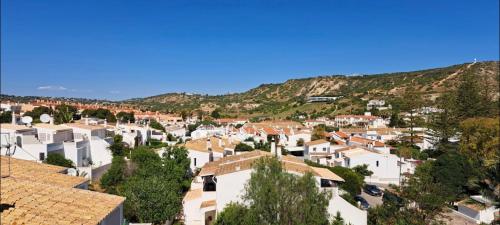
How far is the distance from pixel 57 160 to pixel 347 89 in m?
139

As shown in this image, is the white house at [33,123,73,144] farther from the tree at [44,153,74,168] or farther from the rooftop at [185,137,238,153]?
the rooftop at [185,137,238,153]

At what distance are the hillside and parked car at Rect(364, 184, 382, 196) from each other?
152 feet

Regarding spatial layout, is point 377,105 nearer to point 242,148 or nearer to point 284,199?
point 242,148

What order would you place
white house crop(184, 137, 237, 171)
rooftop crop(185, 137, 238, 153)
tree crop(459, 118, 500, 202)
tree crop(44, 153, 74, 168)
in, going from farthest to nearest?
rooftop crop(185, 137, 238, 153) → tree crop(459, 118, 500, 202) → white house crop(184, 137, 237, 171) → tree crop(44, 153, 74, 168)

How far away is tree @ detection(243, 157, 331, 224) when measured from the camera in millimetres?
13148

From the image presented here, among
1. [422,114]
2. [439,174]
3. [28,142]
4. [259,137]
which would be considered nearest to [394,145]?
[422,114]

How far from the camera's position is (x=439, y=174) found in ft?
114

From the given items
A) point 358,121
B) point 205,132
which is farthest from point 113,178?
point 358,121

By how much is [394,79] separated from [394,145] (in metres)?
87.6

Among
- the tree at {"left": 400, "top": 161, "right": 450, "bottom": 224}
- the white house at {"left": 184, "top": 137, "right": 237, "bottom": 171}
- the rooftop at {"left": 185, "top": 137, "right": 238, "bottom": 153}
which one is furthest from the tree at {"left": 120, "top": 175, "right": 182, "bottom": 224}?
the rooftop at {"left": 185, "top": 137, "right": 238, "bottom": 153}

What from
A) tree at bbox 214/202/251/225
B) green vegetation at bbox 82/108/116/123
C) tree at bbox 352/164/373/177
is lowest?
tree at bbox 352/164/373/177

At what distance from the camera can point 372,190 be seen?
3447cm

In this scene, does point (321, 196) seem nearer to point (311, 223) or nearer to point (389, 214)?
point (311, 223)

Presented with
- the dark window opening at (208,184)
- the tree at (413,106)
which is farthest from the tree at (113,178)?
the tree at (413,106)
